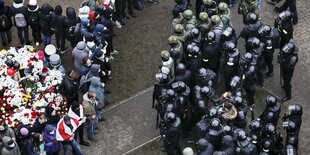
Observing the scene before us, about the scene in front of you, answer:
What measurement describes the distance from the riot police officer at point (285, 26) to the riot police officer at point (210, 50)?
2210 millimetres

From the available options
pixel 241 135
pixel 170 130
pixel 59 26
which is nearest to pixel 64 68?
pixel 59 26

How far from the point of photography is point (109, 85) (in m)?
20.6

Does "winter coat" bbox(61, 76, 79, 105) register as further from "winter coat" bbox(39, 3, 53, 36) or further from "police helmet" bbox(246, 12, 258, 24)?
"police helmet" bbox(246, 12, 258, 24)

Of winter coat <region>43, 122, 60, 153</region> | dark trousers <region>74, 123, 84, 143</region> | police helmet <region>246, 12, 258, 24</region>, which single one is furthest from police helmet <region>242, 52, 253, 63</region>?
winter coat <region>43, 122, 60, 153</region>

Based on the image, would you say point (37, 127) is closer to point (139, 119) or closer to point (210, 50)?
point (139, 119)

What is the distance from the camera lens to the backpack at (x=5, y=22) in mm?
20766

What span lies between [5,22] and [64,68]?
2399mm

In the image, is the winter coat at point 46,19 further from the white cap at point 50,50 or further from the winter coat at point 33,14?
the white cap at point 50,50

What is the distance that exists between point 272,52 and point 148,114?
4223mm

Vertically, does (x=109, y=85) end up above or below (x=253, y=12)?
below

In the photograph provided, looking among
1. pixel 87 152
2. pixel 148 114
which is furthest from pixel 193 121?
pixel 87 152

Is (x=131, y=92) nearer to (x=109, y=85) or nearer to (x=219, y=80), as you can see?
(x=109, y=85)

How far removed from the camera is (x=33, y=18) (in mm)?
20703

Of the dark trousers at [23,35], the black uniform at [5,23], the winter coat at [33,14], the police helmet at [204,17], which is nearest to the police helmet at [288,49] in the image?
the police helmet at [204,17]
